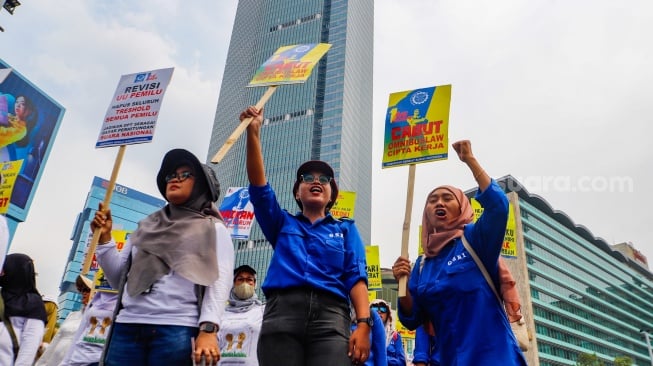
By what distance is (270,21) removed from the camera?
9462 cm

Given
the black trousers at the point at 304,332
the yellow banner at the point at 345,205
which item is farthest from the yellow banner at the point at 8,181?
the yellow banner at the point at 345,205

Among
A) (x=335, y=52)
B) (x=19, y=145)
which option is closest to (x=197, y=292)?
(x=19, y=145)

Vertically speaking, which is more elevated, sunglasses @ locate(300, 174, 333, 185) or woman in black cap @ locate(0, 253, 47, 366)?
sunglasses @ locate(300, 174, 333, 185)

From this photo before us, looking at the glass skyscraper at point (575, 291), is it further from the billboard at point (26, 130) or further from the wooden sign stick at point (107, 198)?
the wooden sign stick at point (107, 198)

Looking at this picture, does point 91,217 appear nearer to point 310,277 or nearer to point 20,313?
point 20,313

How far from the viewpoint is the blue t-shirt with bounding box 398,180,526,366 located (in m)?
2.26

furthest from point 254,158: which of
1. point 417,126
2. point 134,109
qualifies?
point 134,109

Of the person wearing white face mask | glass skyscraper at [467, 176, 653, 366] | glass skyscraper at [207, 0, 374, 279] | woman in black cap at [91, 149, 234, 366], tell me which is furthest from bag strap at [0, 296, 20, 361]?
glass skyscraper at [207, 0, 374, 279]

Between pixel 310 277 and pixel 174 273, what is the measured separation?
2.39ft

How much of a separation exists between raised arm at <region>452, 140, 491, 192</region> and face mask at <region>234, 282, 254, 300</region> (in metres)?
3.37

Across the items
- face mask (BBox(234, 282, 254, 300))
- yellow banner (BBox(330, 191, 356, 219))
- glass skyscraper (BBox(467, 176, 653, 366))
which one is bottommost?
face mask (BBox(234, 282, 254, 300))

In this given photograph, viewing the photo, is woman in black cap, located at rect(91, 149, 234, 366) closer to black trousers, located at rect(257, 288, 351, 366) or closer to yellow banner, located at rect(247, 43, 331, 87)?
black trousers, located at rect(257, 288, 351, 366)

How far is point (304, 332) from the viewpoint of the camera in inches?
92.0

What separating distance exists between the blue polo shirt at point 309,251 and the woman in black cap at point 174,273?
0.28 m
